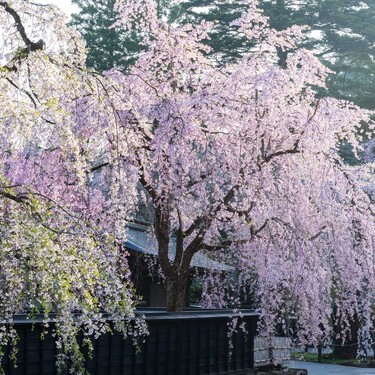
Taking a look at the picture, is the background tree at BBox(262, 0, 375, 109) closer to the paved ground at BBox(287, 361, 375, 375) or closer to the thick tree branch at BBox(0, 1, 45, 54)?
the paved ground at BBox(287, 361, 375, 375)

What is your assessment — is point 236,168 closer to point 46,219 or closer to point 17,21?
point 17,21

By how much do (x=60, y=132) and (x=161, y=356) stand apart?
6.17 meters

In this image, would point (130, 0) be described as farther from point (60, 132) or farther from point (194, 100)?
point (60, 132)

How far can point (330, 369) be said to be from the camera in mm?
21922

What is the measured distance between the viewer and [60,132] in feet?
22.2

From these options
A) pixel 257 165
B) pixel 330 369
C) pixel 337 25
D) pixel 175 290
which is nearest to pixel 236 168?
pixel 257 165

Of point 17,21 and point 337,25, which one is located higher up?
point 337,25

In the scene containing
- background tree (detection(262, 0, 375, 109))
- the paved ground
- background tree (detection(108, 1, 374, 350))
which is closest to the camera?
background tree (detection(108, 1, 374, 350))

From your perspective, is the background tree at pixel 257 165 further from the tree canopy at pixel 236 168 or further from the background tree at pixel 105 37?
the background tree at pixel 105 37

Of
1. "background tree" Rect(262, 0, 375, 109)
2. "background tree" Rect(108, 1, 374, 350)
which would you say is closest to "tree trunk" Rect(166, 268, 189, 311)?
"background tree" Rect(108, 1, 374, 350)

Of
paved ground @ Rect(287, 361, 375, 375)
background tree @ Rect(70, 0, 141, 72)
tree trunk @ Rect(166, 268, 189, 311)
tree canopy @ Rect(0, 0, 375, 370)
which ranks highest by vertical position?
background tree @ Rect(70, 0, 141, 72)

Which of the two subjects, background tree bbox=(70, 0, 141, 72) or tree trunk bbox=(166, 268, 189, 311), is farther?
background tree bbox=(70, 0, 141, 72)

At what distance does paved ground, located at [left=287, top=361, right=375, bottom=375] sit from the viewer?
20795 millimetres

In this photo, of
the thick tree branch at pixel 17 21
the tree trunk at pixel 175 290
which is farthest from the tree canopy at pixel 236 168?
the thick tree branch at pixel 17 21
